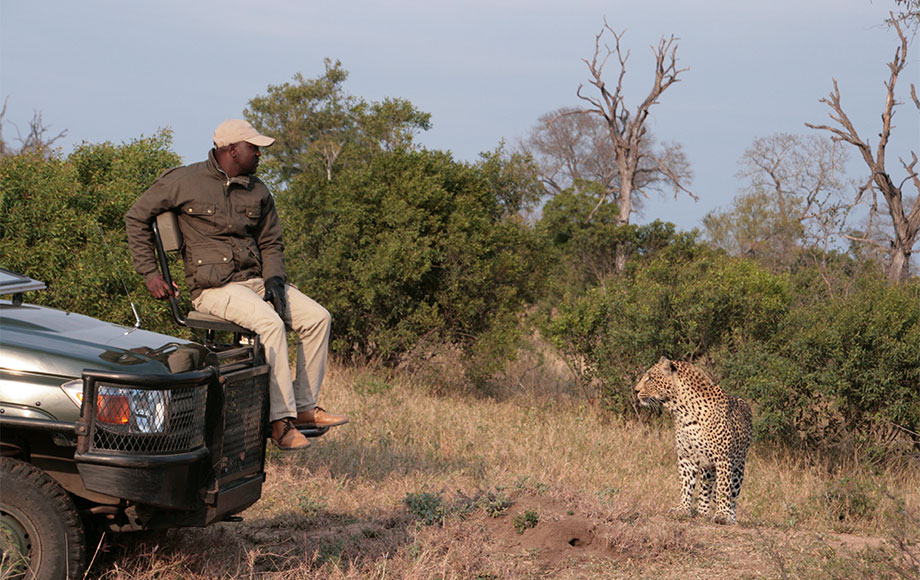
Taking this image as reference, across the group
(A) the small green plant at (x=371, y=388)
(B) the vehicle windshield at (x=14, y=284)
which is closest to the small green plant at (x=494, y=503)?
(B) the vehicle windshield at (x=14, y=284)

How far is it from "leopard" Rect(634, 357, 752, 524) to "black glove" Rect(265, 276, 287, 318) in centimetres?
410

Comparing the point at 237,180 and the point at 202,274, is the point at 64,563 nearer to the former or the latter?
the point at 202,274

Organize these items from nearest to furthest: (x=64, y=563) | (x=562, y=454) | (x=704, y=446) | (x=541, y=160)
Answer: (x=64, y=563) < (x=704, y=446) < (x=562, y=454) < (x=541, y=160)

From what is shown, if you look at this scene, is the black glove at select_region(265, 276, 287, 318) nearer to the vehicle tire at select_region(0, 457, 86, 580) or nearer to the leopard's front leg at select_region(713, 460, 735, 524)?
the vehicle tire at select_region(0, 457, 86, 580)

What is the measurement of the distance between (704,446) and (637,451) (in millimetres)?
2485

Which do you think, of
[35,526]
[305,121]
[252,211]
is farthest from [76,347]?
[305,121]

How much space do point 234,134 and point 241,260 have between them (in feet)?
2.46

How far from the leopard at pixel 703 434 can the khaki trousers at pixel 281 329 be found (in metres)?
3.79

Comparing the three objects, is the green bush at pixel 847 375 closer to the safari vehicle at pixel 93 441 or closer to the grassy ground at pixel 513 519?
the grassy ground at pixel 513 519

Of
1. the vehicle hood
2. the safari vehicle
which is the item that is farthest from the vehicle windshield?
the safari vehicle

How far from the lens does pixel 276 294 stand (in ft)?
18.5

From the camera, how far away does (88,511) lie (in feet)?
14.5

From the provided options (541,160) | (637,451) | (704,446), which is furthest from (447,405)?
(541,160)

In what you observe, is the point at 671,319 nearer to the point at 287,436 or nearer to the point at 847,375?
the point at 847,375
